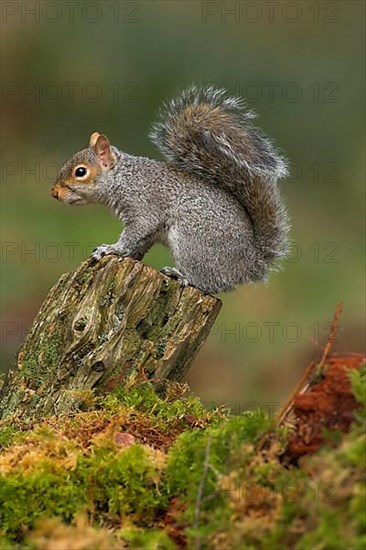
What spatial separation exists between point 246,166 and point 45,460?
200cm

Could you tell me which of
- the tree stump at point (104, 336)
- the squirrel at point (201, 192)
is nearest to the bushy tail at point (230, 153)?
the squirrel at point (201, 192)

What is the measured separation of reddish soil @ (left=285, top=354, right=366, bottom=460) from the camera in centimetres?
268

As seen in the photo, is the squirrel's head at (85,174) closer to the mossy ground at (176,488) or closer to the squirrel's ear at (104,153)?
the squirrel's ear at (104,153)

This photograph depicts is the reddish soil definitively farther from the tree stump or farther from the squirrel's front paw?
the squirrel's front paw

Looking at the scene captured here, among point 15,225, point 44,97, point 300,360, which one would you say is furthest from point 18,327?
point 44,97

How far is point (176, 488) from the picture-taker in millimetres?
2809

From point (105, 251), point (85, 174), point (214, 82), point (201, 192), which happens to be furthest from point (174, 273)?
point (214, 82)

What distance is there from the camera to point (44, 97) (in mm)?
12312

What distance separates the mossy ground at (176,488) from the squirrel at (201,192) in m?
1.44

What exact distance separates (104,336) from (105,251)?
22.0 inches

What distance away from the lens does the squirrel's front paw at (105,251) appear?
3966mm

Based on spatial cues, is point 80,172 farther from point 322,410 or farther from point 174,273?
point 322,410

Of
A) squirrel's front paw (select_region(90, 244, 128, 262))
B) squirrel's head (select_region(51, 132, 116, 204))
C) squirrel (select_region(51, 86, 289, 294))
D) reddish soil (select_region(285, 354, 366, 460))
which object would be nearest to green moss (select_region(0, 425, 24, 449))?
squirrel's front paw (select_region(90, 244, 128, 262))

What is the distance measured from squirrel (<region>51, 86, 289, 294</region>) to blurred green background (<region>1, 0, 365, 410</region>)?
185 inches
